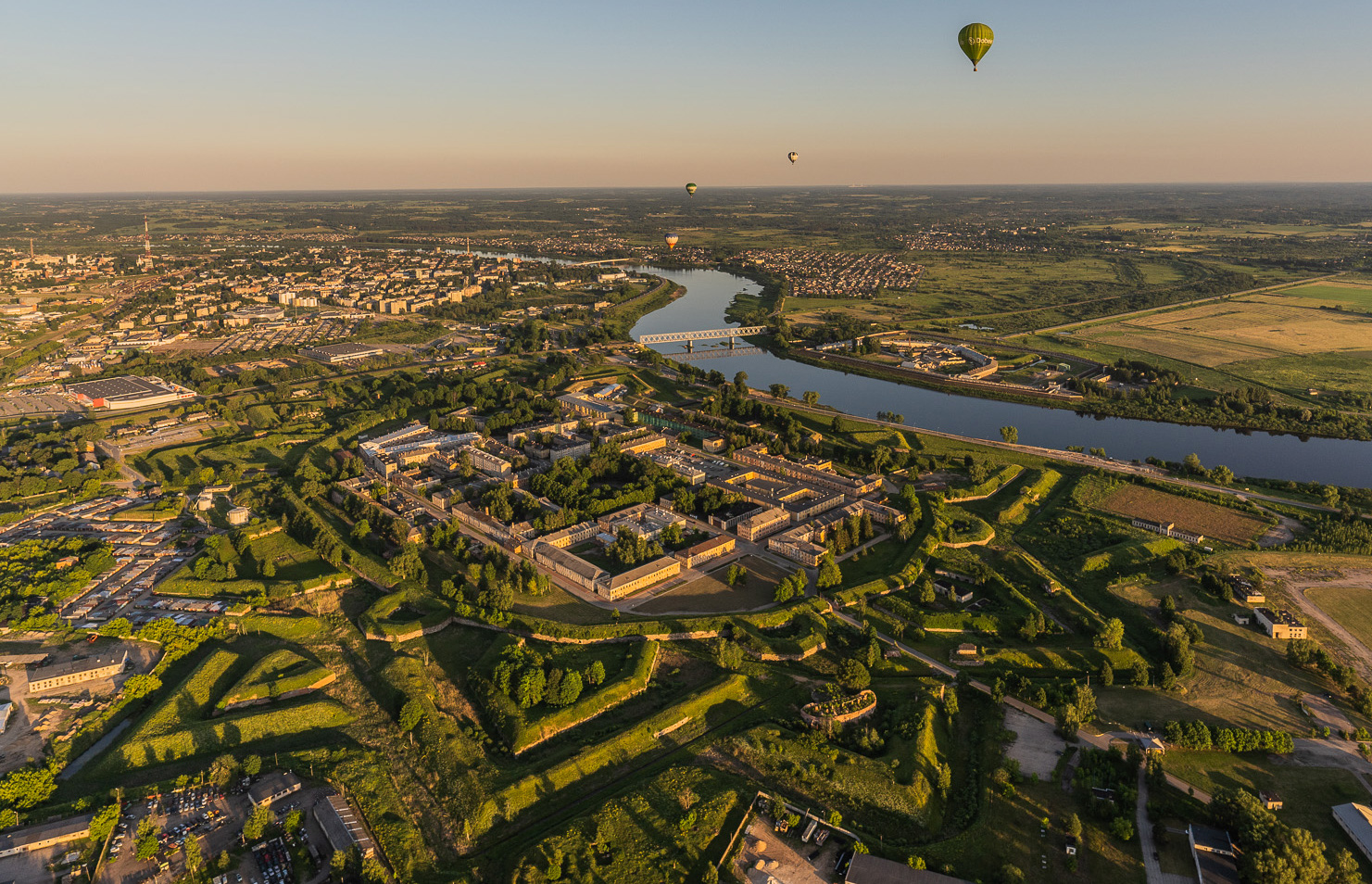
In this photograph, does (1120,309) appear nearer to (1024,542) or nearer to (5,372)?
(1024,542)

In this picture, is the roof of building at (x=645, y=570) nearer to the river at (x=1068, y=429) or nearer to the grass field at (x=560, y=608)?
the grass field at (x=560, y=608)

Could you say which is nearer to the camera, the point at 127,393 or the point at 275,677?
the point at 275,677

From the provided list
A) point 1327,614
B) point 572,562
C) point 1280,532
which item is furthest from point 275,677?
point 1280,532

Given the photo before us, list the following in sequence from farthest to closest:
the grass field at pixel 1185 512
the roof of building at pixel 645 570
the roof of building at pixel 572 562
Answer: the grass field at pixel 1185 512, the roof of building at pixel 572 562, the roof of building at pixel 645 570

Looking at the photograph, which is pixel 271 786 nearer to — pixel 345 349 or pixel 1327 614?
pixel 1327 614

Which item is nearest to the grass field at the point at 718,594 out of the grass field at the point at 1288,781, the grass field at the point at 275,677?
the grass field at the point at 275,677

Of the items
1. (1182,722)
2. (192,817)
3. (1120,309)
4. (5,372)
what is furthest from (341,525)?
(1120,309)
